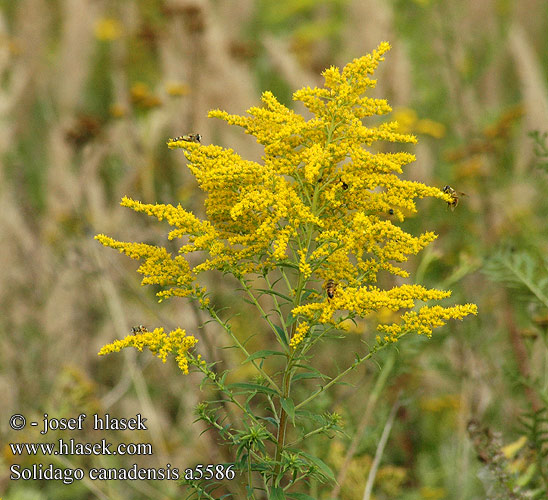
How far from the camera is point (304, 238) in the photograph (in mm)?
2016

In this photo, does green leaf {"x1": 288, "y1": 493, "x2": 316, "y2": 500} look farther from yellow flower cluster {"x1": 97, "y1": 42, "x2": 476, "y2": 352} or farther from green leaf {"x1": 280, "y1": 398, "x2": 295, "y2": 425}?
yellow flower cluster {"x1": 97, "y1": 42, "x2": 476, "y2": 352}

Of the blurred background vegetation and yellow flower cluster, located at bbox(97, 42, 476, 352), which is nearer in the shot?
yellow flower cluster, located at bbox(97, 42, 476, 352)

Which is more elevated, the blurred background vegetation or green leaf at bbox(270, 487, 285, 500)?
the blurred background vegetation

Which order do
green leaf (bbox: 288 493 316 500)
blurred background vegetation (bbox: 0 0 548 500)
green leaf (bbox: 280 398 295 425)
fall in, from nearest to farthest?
green leaf (bbox: 280 398 295 425) → green leaf (bbox: 288 493 316 500) → blurred background vegetation (bbox: 0 0 548 500)

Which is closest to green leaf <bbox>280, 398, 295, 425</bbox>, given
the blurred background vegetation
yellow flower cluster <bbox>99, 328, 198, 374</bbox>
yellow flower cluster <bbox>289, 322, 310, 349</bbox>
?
yellow flower cluster <bbox>289, 322, 310, 349</bbox>

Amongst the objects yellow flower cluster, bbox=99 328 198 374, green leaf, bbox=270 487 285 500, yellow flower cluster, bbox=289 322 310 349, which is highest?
yellow flower cluster, bbox=99 328 198 374

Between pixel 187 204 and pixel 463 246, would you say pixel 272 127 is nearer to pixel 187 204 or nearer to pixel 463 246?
pixel 187 204

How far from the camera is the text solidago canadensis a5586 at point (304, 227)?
6.07 ft

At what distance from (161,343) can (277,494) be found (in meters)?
0.51

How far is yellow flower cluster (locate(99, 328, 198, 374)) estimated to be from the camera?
1815mm

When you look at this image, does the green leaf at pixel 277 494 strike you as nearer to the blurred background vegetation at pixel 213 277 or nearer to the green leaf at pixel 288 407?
the green leaf at pixel 288 407

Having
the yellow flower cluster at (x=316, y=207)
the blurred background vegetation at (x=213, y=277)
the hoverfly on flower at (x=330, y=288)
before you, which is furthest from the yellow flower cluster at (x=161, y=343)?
the blurred background vegetation at (x=213, y=277)

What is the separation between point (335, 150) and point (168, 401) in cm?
366

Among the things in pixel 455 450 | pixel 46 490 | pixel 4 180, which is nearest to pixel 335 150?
pixel 455 450
